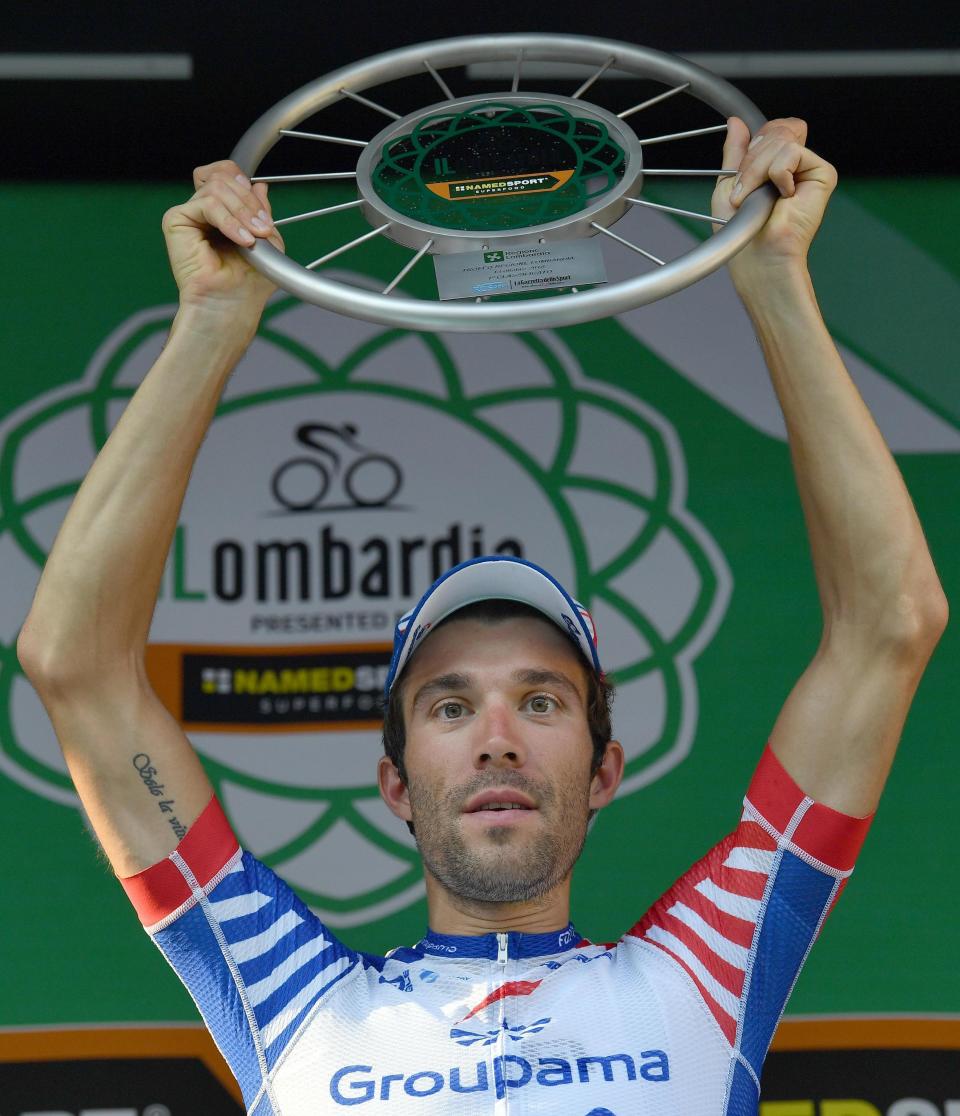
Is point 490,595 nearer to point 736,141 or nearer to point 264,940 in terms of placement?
point 264,940

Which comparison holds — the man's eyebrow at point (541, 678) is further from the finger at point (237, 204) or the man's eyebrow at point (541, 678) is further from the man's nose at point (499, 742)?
the finger at point (237, 204)

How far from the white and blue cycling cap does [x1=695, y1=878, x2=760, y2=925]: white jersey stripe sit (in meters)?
0.33

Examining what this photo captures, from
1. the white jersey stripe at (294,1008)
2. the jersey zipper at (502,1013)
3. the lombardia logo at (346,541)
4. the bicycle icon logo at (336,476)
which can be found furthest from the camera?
the bicycle icon logo at (336,476)

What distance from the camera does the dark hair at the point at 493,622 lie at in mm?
1898

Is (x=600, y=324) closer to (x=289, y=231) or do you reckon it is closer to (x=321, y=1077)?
(x=289, y=231)

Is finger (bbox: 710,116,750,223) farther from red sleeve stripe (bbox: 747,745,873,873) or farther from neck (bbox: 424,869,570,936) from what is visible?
neck (bbox: 424,869,570,936)

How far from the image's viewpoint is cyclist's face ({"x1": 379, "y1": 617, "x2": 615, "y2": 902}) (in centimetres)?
173

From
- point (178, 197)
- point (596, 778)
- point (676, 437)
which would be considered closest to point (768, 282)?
point (596, 778)

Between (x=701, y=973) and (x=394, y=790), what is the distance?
430 mm

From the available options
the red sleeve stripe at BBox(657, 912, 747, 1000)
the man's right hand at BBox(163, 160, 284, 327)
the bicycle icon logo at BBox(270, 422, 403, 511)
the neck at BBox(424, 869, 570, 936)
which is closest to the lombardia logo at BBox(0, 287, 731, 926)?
the bicycle icon logo at BBox(270, 422, 403, 511)

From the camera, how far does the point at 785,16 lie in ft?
7.84

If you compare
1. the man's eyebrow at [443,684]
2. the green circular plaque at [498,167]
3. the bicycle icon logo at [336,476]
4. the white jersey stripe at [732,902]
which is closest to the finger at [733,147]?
the green circular plaque at [498,167]

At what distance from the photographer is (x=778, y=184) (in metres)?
1.62

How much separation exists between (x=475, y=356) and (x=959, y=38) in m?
0.88
